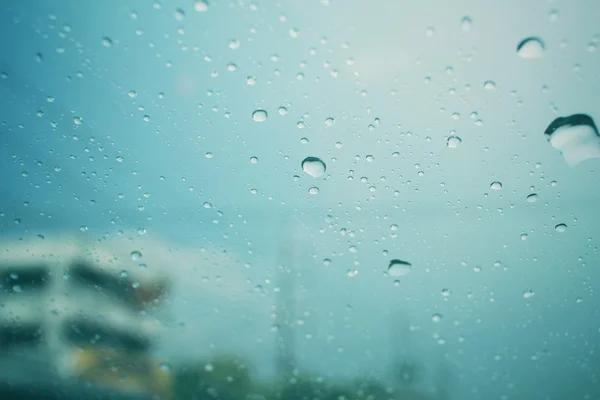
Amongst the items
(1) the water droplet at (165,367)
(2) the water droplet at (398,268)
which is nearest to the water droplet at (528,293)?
(2) the water droplet at (398,268)

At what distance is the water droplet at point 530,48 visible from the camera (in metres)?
1.92

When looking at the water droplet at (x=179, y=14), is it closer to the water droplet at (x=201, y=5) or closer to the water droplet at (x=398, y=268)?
the water droplet at (x=201, y=5)

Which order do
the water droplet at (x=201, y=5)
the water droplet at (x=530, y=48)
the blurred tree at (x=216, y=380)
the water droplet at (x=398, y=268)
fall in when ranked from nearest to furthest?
the water droplet at (x=530, y=48) < the water droplet at (x=201, y=5) < the blurred tree at (x=216, y=380) < the water droplet at (x=398, y=268)

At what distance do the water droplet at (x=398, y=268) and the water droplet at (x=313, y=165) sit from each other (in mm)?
999

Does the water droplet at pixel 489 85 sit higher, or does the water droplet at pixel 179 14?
the water droplet at pixel 179 14

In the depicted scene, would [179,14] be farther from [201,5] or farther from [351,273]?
[351,273]

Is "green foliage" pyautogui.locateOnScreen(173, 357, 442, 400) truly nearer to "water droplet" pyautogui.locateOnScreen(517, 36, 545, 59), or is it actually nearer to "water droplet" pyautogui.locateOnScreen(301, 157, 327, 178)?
"water droplet" pyautogui.locateOnScreen(301, 157, 327, 178)

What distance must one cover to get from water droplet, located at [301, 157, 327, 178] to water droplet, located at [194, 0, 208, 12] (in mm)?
1296

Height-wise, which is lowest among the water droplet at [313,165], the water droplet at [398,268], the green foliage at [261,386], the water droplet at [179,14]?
the green foliage at [261,386]

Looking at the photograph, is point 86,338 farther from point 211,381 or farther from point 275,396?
point 275,396

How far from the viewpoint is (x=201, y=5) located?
2035 millimetres

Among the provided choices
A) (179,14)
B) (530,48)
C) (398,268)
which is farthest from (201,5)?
(398,268)

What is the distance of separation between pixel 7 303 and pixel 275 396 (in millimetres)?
2432

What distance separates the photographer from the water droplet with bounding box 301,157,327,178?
8.08 feet
